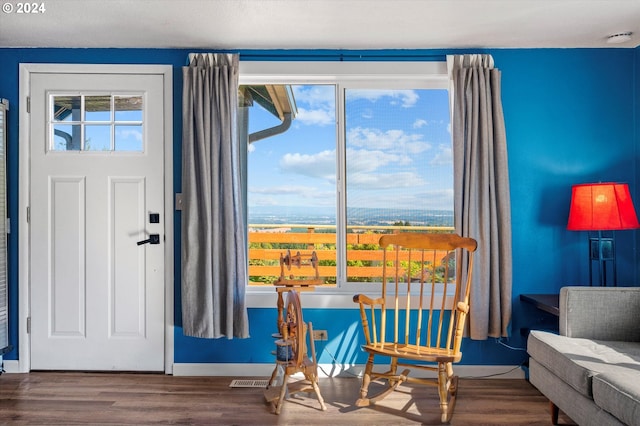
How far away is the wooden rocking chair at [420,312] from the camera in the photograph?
3.10 meters

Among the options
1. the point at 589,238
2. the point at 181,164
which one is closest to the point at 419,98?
the point at 589,238

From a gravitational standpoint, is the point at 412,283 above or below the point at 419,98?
below

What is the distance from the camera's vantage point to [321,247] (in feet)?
13.2

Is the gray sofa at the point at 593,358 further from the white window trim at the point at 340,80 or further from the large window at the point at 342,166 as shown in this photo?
the white window trim at the point at 340,80

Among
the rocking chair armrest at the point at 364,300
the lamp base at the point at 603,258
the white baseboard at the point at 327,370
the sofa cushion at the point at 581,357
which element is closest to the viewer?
the sofa cushion at the point at 581,357

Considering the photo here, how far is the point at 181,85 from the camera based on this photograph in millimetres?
3961

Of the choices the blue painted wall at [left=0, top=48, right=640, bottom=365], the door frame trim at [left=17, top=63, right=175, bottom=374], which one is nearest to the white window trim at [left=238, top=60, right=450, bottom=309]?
the blue painted wall at [left=0, top=48, right=640, bottom=365]

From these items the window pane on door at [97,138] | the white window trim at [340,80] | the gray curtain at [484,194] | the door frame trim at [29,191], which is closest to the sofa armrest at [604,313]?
the gray curtain at [484,194]

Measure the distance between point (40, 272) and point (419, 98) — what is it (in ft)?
9.91

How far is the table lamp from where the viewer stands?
342 centimetres

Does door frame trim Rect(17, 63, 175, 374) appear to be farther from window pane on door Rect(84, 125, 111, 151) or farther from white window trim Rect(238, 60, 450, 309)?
white window trim Rect(238, 60, 450, 309)

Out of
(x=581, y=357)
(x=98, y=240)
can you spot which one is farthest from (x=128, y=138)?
(x=581, y=357)

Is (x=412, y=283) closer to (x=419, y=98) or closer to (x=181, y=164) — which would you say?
(x=419, y=98)

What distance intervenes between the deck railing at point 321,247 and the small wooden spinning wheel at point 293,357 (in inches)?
28.1
